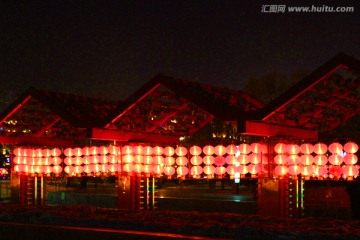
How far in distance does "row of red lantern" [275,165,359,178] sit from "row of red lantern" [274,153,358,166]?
122mm

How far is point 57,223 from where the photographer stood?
45.3 ft

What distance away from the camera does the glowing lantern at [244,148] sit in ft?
58.3

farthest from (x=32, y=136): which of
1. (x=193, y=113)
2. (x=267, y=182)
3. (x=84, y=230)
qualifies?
(x=84, y=230)

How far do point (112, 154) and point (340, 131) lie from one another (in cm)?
1673

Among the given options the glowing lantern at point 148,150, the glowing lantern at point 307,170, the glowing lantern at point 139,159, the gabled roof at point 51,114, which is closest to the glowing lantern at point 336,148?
the glowing lantern at point 307,170

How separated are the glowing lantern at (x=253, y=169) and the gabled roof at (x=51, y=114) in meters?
5.24

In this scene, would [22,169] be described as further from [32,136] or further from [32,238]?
[32,238]

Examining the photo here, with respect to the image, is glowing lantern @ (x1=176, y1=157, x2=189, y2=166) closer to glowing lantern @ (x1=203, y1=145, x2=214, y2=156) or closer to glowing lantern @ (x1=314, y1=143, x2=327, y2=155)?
glowing lantern @ (x1=203, y1=145, x2=214, y2=156)

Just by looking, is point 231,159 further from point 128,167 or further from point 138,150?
point 128,167

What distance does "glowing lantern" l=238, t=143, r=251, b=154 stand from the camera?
17781 mm

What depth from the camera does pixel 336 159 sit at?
647 inches

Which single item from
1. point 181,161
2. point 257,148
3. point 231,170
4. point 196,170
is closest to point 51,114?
point 181,161

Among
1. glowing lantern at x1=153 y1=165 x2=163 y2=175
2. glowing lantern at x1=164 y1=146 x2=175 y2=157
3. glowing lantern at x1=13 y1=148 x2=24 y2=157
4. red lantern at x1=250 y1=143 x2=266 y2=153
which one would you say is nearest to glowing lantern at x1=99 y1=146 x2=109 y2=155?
glowing lantern at x1=153 y1=165 x2=163 y2=175

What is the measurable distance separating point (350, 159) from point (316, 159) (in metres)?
0.99
